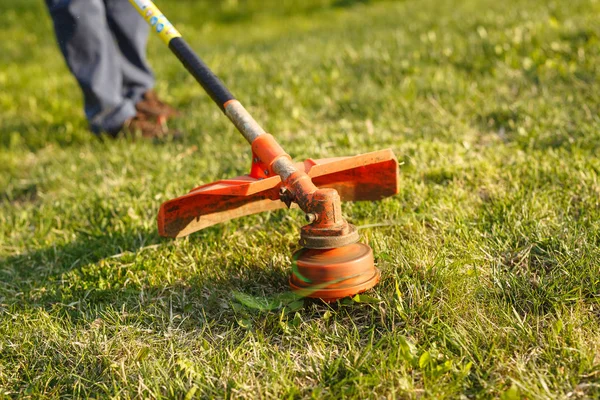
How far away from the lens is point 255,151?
2312 millimetres

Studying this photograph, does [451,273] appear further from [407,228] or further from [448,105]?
[448,105]

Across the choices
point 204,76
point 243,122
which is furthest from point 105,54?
point 243,122

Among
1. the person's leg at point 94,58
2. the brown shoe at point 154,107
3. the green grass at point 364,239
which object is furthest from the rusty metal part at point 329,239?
the brown shoe at point 154,107

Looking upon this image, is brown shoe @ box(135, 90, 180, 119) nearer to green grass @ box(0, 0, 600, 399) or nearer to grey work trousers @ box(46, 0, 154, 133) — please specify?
grey work trousers @ box(46, 0, 154, 133)

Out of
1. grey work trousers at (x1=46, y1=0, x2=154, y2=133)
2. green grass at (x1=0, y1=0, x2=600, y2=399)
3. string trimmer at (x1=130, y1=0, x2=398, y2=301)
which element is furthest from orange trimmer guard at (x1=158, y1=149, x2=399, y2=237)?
grey work trousers at (x1=46, y1=0, x2=154, y2=133)

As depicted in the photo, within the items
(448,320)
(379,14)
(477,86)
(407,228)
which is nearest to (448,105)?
(477,86)

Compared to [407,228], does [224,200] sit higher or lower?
higher

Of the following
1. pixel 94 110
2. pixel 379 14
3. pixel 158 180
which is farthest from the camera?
pixel 379 14

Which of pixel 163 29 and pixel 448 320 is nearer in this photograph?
pixel 448 320

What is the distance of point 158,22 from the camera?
2797mm

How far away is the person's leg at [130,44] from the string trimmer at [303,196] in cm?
151

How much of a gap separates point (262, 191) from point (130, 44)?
2.59 meters

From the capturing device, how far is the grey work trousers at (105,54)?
12.5 feet

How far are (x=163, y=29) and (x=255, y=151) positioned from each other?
850mm
